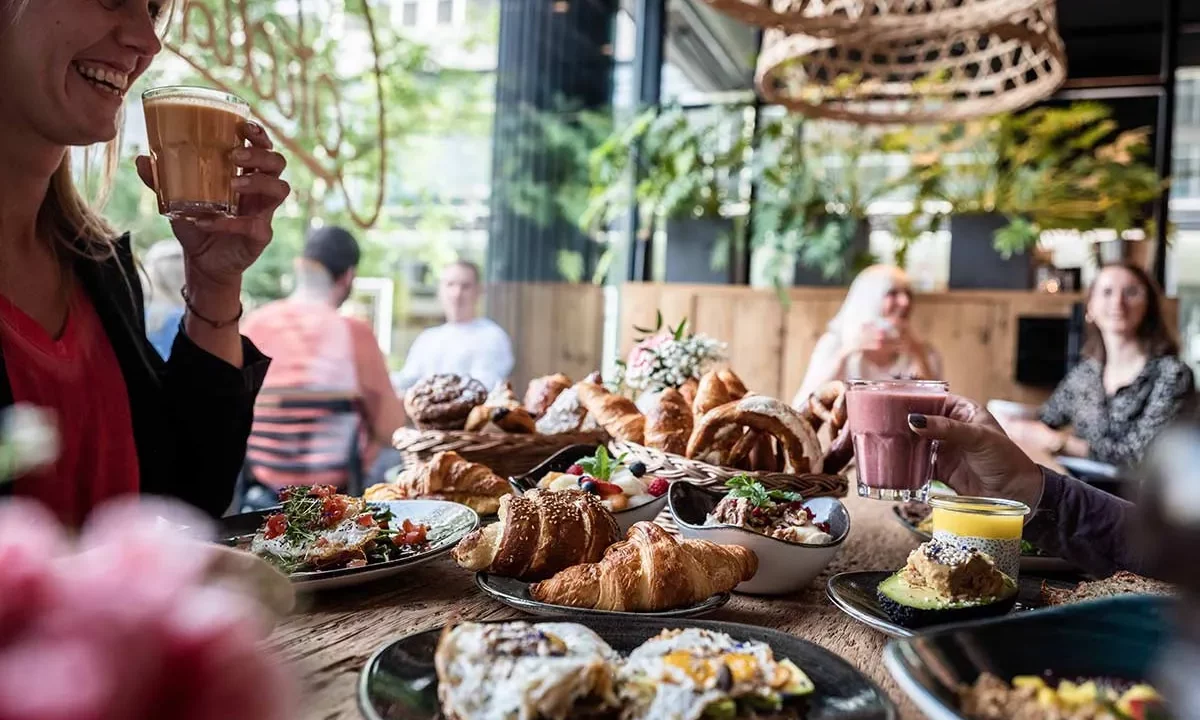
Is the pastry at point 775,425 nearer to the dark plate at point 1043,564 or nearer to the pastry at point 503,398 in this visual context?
the dark plate at point 1043,564

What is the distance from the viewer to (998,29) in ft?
11.2

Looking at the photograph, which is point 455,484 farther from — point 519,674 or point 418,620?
point 519,674

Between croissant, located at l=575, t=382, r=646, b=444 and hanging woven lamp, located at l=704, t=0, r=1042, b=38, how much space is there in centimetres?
145

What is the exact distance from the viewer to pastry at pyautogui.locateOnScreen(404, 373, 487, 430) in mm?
2107

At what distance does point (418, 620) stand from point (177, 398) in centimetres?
78

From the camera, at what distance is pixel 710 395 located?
1.97m

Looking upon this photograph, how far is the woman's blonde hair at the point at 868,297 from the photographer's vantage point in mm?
4898

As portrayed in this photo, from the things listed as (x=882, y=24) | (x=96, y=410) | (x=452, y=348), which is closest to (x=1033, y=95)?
(x=882, y=24)

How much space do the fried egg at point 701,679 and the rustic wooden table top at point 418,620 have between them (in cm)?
14

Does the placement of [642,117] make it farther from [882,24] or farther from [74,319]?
[74,319]

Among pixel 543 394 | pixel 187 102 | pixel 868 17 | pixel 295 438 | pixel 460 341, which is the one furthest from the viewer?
pixel 460 341

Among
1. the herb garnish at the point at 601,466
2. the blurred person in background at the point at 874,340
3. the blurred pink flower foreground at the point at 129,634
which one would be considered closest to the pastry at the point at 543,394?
the herb garnish at the point at 601,466

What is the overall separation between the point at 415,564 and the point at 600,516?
26 centimetres

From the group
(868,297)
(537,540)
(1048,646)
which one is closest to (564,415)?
(537,540)
